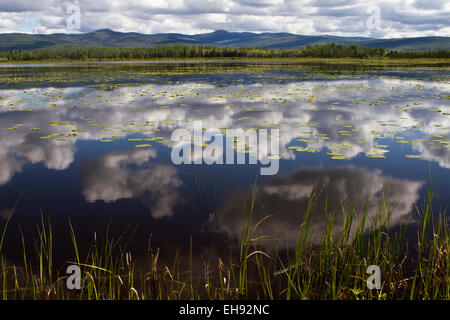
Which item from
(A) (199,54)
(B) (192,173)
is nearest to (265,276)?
(B) (192,173)

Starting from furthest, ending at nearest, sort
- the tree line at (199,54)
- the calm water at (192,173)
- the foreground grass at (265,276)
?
1. the tree line at (199,54)
2. the calm water at (192,173)
3. the foreground grass at (265,276)

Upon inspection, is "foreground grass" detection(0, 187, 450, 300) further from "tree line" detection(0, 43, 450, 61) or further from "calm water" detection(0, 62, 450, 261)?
"tree line" detection(0, 43, 450, 61)

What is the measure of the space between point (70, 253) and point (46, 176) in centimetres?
384

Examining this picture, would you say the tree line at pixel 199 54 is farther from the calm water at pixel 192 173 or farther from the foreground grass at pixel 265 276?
the foreground grass at pixel 265 276

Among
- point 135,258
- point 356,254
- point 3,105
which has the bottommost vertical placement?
point 135,258

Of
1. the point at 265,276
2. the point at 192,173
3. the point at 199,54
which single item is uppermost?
the point at 199,54

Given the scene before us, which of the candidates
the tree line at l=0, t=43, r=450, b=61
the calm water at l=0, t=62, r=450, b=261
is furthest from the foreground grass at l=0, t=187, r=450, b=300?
the tree line at l=0, t=43, r=450, b=61

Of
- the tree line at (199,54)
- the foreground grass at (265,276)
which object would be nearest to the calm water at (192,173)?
the foreground grass at (265,276)

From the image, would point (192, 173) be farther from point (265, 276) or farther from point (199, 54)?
point (199, 54)

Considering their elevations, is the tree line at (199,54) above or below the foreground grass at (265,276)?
above
